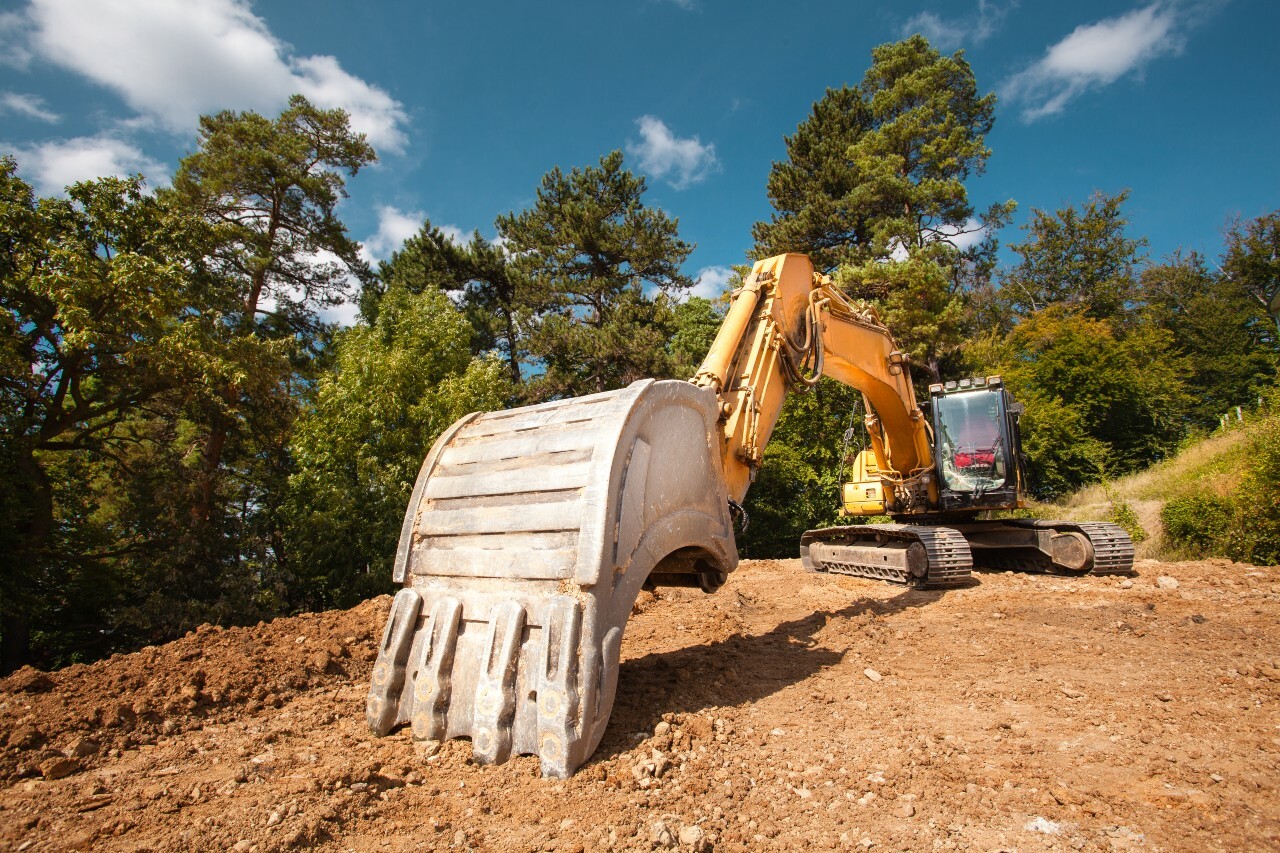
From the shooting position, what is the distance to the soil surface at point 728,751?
2.25 metres

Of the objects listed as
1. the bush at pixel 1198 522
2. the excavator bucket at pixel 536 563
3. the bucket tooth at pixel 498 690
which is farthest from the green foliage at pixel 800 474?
the bucket tooth at pixel 498 690

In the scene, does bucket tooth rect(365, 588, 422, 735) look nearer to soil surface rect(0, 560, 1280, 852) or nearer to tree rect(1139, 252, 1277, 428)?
soil surface rect(0, 560, 1280, 852)

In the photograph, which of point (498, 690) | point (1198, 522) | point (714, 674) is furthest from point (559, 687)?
point (1198, 522)

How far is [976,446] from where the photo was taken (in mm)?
8367

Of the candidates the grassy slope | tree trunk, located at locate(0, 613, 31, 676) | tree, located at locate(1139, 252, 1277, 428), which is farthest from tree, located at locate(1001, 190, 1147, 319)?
tree trunk, located at locate(0, 613, 31, 676)

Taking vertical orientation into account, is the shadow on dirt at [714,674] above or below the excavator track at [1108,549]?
below

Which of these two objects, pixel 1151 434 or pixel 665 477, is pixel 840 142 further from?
pixel 665 477

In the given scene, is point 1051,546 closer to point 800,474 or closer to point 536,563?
point 536,563

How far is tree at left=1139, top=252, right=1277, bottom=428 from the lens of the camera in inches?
1097

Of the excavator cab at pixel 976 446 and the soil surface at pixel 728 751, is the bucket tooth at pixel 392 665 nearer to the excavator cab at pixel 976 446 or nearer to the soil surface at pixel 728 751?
the soil surface at pixel 728 751

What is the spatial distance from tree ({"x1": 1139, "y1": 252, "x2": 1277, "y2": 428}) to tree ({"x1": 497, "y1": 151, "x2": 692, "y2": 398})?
22772mm

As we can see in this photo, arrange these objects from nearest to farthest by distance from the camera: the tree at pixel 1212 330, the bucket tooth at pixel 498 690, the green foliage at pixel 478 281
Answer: the bucket tooth at pixel 498 690
the green foliage at pixel 478 281
the tree at pixel 1212 330

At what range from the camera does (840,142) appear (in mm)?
21719

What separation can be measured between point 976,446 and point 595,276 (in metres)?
14.5
